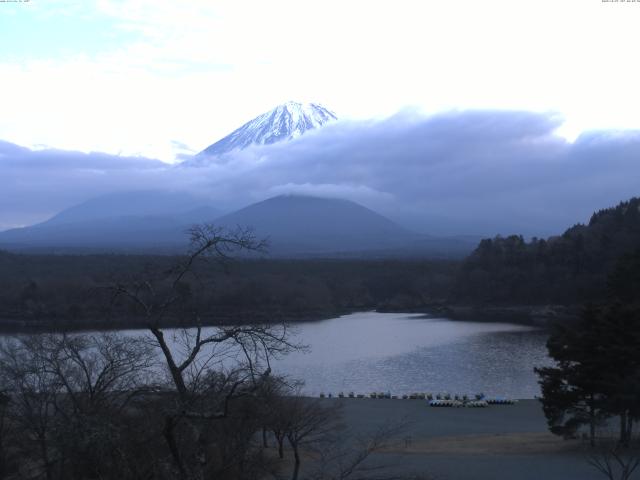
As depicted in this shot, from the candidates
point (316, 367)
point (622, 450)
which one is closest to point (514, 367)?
point (316, 367)

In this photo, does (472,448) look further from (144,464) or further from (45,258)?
(45,258)

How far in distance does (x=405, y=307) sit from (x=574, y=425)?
38.0 meters

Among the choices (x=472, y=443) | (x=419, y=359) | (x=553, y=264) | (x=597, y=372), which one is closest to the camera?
(x=597, y=372)

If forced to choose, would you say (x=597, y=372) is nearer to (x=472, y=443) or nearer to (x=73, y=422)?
(x=472, y=443)

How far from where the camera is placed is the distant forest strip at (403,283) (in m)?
39.5

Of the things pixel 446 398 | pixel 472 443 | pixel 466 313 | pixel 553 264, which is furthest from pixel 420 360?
pixel 553 264

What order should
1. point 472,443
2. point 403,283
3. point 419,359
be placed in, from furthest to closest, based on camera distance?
1. point 403,283
2. point 419,359
3. point 472,443

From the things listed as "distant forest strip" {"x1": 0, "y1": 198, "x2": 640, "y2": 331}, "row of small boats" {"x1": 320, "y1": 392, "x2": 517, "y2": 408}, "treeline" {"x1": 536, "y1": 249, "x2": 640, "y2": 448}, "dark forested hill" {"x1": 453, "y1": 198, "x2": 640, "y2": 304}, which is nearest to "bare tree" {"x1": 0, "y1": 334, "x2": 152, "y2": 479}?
"treeline" {"x1": 536, "y1": 249, "x2": 640, "y2": 448}

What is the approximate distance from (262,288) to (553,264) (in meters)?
17.5

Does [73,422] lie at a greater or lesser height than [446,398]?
greater

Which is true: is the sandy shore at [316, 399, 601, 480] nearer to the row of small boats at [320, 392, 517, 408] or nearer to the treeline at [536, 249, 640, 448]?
the row of small boats at [320, 392, 517, 408]

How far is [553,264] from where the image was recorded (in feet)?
151

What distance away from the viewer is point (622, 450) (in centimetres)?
1052

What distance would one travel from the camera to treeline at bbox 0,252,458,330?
Answer: 119 ft
